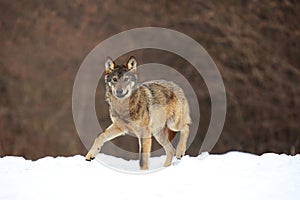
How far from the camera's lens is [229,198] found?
363 centimetres

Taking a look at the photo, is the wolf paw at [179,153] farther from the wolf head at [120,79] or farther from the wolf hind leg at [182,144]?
the wolf head at [120,79]

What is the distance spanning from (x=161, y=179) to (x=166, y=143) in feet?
3.56

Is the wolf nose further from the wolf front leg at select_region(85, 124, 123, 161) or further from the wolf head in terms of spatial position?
the wolf front leg at select_region(85, 124, 123, 161)

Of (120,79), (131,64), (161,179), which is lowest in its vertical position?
(161,179)

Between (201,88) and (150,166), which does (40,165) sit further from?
(201,88)

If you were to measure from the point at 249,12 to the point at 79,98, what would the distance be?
3193mm

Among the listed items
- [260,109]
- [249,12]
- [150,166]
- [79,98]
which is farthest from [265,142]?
[150,166]

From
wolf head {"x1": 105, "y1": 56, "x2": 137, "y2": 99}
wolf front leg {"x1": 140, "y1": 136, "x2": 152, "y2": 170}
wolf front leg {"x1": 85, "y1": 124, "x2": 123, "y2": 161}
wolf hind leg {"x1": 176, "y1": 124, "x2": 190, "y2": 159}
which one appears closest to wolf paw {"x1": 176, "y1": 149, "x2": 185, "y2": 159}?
wolf hind leg {"x1": 176, "y1": 124, "x2": 190, "y2": 159}

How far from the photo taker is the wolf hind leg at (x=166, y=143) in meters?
5.20

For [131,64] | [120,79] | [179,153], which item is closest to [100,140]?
[120,79]

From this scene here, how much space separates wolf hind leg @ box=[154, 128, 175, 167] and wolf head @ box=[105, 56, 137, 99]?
0.60 m

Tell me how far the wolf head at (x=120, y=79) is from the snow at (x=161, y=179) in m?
0.73

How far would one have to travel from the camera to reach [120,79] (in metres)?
4.86

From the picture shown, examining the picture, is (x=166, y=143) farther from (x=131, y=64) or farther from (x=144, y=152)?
(x=131, y=64)
